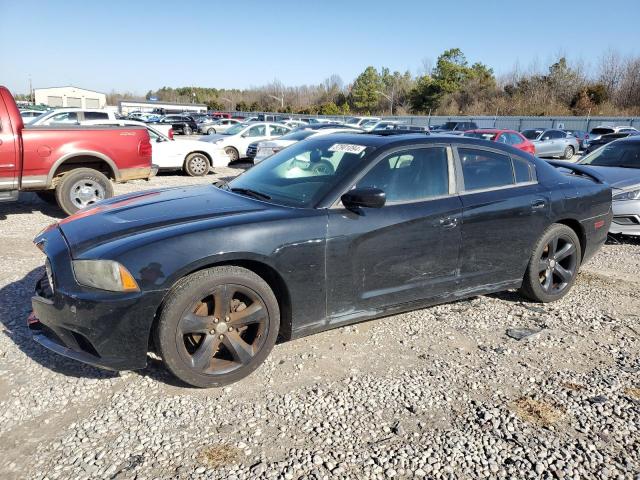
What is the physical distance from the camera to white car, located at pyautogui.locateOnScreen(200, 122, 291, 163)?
16188 mm

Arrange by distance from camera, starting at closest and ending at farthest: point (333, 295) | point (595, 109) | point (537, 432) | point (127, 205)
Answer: point (537, 432) → point (333, 295) → point (127, 205) → point (595, 109)

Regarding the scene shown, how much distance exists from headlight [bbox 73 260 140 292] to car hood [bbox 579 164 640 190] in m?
6.76

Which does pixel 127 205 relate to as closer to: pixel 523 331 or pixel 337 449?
pixel 337 449

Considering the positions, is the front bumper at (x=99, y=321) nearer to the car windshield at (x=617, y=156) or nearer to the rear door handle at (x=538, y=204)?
the rear door handle at (x=538, y=204)

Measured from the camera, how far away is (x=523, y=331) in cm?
404

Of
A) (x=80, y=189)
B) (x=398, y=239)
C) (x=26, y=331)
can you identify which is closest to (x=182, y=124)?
(x=80, y=189)

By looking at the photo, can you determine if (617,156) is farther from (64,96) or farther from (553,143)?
(64,96)

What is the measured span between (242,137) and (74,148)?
935 centimetres

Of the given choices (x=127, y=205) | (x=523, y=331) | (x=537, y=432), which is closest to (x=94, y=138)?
(x=127, y=205)

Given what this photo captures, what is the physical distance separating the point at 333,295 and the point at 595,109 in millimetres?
56693

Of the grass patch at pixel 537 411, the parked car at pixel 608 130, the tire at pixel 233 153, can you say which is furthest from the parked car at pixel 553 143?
the grass patch at pixel 537 411

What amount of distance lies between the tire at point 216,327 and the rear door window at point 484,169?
78.9 inches

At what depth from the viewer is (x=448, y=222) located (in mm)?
3773

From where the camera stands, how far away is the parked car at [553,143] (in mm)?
20859
